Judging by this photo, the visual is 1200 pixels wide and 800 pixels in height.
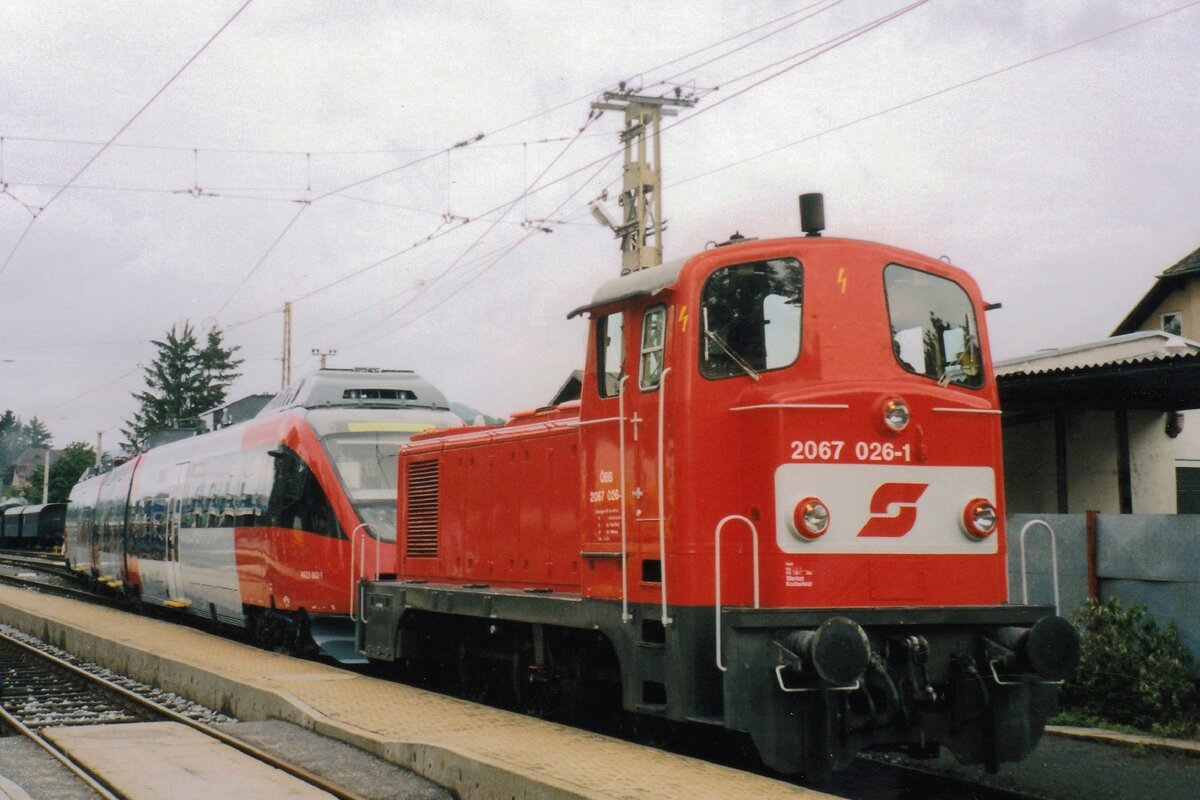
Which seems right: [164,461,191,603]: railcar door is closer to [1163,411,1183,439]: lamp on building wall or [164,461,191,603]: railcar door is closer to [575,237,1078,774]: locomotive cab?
[575,237,1078,774]: locomotive cab

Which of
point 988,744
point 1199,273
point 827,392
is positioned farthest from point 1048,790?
point 1199,273

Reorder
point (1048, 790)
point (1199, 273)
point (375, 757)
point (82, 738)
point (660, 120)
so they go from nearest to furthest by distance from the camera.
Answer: point (1048, 790)
point (375, 757)
point (82, 738)
point (660, 120)
point (1199, 273)

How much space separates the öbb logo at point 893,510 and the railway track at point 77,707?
346cm

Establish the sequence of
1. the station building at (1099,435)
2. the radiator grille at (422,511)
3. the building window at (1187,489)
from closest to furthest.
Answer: the radiator grille at (422,511)
the station building at (1099,435)
the building window at (1187,489)

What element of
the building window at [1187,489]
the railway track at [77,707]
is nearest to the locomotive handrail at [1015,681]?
the railway track at [77,707]

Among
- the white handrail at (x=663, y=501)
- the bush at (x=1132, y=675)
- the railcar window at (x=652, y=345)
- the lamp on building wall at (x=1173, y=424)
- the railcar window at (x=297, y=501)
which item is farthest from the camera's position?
the lamp on building wall at (x=1173, y=424)

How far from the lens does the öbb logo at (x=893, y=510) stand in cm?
706

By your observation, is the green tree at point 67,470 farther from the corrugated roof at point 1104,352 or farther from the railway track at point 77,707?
the corrugated roof at point 1104,352

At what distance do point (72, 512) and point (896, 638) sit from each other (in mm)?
29421

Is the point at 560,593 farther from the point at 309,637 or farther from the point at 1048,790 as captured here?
the point at 309,637

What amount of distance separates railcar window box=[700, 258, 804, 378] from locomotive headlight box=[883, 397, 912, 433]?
61cm

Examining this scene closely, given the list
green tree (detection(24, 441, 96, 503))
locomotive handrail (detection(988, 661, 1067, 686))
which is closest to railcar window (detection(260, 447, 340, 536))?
locomotive handrail (detection(988, 661, 1067, 686))

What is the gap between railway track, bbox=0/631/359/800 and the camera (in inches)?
324

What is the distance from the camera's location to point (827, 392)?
23.0ft
